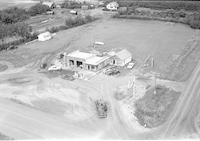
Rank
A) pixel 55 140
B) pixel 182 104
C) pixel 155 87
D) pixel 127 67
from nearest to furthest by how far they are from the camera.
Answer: pixel 55 140 < pixel 182 104 < pixel 155 87 < pixel 127 67

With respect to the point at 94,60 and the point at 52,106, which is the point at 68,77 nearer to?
the point at 94,60

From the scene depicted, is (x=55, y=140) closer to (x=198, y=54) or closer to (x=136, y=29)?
(x=198, y=54)

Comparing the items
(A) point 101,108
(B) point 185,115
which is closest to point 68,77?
(A) point 101,108

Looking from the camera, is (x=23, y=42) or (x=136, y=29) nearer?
(x=23, y=42)

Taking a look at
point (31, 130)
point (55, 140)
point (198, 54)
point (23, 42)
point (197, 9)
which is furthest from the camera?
point (197, 9)

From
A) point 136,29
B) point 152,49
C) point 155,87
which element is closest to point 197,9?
point 136,29

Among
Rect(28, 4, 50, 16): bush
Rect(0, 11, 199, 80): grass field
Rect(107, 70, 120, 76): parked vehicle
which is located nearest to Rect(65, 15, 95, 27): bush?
Rect(0, 11, 199, 80): grass field
